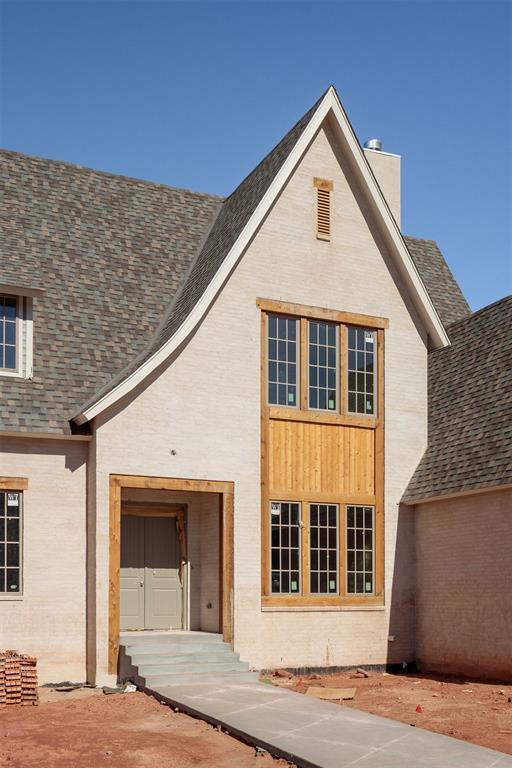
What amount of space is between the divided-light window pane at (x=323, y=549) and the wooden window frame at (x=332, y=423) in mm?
105

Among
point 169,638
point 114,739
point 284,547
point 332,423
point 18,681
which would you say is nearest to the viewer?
point 114,739

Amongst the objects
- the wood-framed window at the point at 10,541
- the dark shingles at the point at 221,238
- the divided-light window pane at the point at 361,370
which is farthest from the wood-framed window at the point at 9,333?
the divided-light window pane at the point at 361,370

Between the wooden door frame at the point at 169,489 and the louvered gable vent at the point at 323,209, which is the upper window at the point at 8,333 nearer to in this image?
the wooden door frame at the point at 169,489

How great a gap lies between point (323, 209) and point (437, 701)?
985 centimetres

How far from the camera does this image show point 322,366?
64.0 feet

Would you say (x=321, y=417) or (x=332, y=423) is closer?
(x=321, y=417)

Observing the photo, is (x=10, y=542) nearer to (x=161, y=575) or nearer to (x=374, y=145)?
(x=161, y=575)

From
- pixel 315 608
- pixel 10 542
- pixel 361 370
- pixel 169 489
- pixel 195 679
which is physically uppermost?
pixel 361 370

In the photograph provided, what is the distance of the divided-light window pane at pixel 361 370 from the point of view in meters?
19.8

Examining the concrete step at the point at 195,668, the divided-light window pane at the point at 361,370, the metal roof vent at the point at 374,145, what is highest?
the metal roof vent at the point at 374,145

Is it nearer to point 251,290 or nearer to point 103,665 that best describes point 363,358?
point 251,290

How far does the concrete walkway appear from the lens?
10.3m

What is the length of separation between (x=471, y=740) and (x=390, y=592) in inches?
312

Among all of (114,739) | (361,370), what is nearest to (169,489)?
(361,370)
